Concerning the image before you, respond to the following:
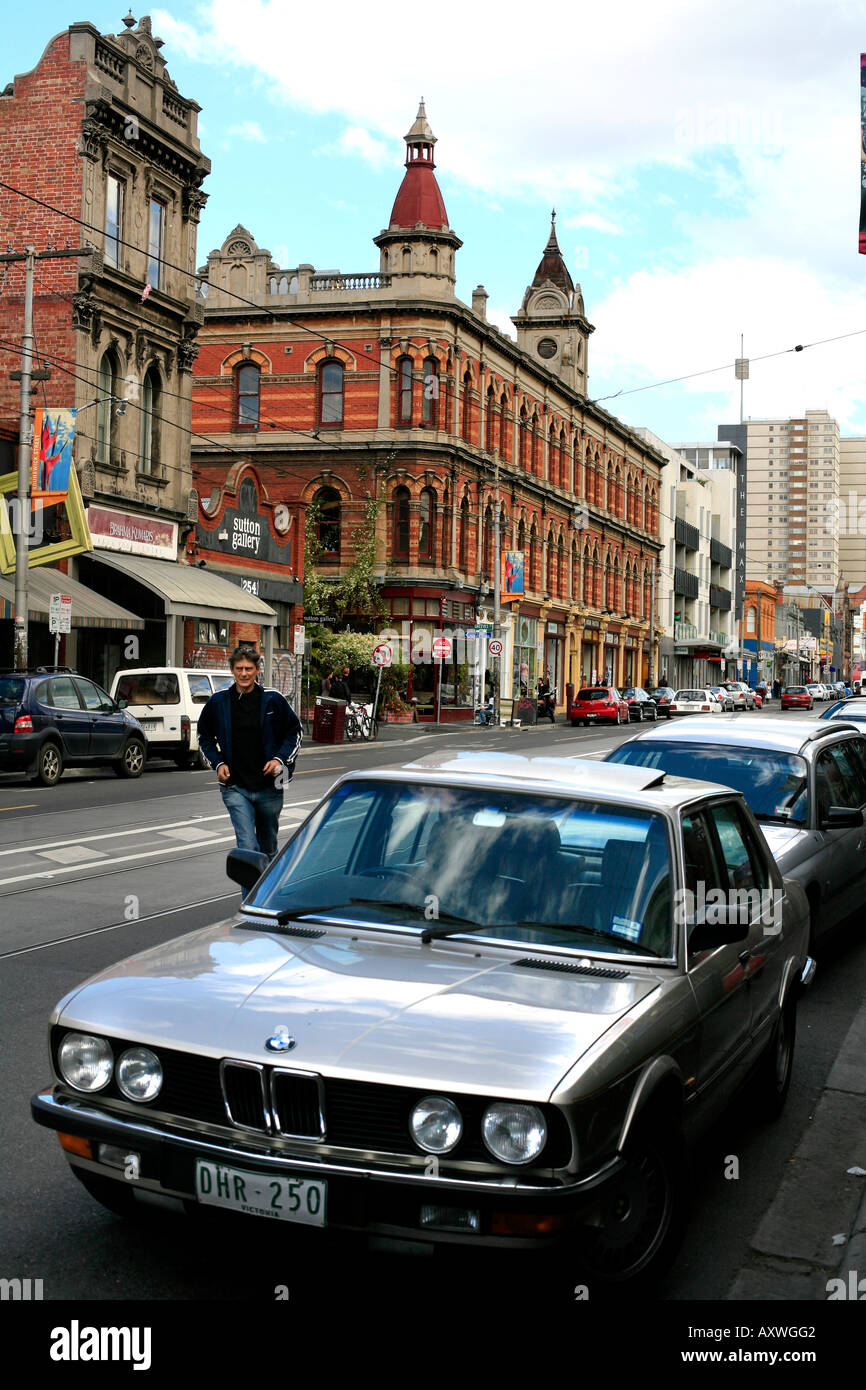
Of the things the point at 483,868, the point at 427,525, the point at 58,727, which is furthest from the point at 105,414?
the point at 483,868

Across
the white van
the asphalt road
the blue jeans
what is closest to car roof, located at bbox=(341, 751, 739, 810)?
the asphalt road

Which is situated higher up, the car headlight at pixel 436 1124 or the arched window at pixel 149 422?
the arched window at pixel 149 422

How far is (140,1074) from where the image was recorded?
3.70m

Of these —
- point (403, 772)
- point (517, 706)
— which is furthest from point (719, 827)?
point (517, 706)

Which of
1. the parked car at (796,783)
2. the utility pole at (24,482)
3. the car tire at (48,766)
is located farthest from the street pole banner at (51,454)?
the parked car at (796,783)

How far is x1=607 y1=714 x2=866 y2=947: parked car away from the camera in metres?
8.23

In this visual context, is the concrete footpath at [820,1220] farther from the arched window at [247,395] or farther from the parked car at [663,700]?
the parked car at [663,700]

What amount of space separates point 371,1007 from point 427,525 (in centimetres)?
4687

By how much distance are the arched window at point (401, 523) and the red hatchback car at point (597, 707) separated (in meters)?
9.23

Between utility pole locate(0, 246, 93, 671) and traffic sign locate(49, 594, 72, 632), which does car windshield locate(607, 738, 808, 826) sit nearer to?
traffic sign locate(49, 594, 72, 632)

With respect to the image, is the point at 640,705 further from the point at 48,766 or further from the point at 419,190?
the point at 48,766

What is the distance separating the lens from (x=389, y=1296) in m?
3.80

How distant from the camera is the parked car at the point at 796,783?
27.0 ft
